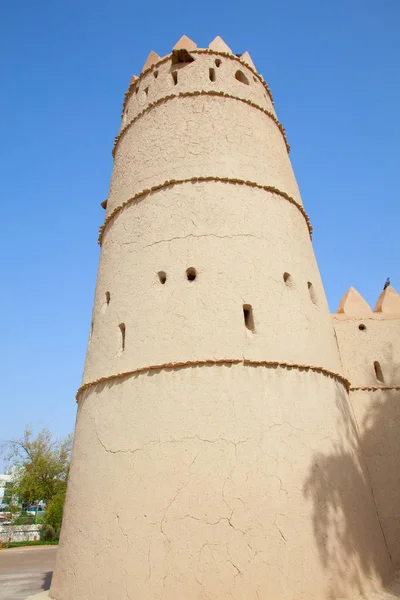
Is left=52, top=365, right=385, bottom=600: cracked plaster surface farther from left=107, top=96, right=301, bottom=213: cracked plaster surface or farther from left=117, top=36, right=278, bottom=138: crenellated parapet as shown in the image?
left=117, top=36, right=278, bottom=138: crenellated parapet

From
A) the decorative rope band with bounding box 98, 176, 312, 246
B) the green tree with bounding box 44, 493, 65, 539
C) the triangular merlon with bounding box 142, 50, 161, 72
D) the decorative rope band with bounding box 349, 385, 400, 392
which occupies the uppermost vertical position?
the triangular merlon with bounding box 142, 50, 161, 72

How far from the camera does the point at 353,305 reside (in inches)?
418

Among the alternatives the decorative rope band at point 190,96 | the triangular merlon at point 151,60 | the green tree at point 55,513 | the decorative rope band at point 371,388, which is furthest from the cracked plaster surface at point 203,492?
the green tree at point 55,513

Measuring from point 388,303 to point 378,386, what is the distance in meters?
2.42

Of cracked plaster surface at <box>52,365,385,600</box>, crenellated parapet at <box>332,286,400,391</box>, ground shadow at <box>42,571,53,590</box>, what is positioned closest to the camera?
cracked plaster surface at <box>52,365,385,600</box>

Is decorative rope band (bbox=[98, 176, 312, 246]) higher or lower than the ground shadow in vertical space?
higher

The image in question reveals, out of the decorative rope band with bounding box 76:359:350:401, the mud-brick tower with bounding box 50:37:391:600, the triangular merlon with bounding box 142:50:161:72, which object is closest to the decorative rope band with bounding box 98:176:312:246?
the mud-brick tower with bounding box 50:37:391:600

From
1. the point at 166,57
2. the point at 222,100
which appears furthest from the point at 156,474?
the point at 166,57

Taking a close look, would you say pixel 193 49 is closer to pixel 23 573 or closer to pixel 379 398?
pixel 379 398

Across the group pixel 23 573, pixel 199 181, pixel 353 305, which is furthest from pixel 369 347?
pixel 23 573

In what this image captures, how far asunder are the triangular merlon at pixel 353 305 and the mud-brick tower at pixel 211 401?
2278 millimetres

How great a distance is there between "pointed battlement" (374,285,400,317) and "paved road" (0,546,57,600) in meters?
9.95

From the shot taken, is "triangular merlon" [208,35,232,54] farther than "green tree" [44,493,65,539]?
No

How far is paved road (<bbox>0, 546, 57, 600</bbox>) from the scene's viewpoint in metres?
10.0
